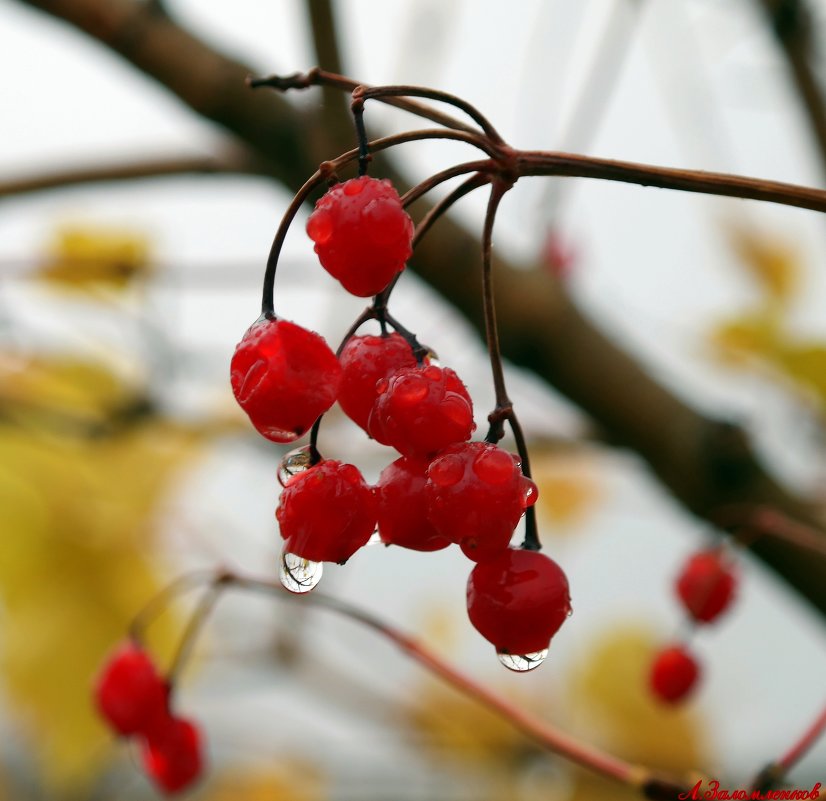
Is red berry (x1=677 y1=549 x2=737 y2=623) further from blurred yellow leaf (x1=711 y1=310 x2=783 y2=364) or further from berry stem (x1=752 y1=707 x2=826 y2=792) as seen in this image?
blurred yellow leaf (x1=711 y1=310 x2=783 y2=364)

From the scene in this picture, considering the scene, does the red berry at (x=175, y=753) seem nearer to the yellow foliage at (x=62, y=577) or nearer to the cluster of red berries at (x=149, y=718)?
the cluster of red berries at (x=149, y=718)

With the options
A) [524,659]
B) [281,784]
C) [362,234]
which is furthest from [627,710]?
[362,234]

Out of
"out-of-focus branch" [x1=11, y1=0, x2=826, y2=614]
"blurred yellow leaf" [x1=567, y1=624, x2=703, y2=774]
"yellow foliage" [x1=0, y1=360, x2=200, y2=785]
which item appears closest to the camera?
"out-of-focus branch" [x1=11, y1=0, x2=826, y2=614]

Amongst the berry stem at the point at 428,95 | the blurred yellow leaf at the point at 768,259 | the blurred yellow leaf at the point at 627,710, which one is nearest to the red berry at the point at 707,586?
the berry stem at the point at 428,95

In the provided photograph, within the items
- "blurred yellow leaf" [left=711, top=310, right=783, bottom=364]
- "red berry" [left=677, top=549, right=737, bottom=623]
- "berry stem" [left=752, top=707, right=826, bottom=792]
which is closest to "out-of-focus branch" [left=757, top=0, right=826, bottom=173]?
"blurred yellow leaf" [left=711, top=310, right=783, bottom=364]

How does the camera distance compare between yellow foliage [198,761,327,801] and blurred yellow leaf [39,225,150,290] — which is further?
yellow foliage [198,761,327,801]

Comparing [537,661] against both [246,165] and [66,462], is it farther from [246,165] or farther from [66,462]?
[66,462]

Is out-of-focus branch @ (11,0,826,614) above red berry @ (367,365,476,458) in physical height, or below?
below
